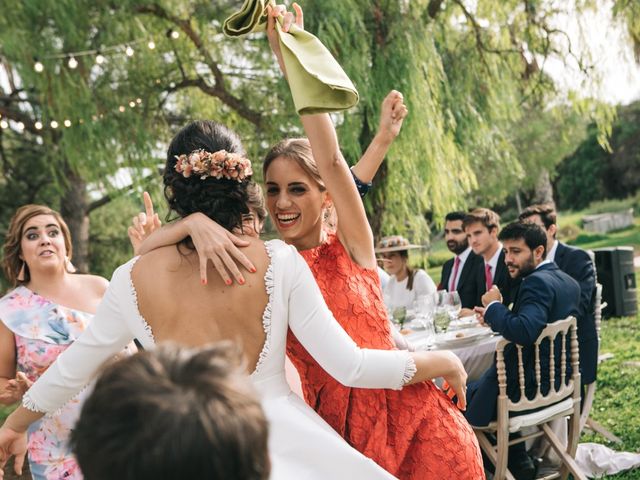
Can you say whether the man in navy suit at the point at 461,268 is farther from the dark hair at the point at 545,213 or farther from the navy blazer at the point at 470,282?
the dark hair at the point at 545,213

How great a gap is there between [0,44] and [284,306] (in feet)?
21.6

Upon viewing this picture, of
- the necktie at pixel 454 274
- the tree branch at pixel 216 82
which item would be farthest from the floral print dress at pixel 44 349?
the tree branch at pixel 216 82

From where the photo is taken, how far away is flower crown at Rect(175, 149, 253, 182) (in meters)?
1.80

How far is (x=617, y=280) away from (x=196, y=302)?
9.67 metres

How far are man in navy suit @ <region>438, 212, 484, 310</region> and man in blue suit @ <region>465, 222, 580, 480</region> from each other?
165cm

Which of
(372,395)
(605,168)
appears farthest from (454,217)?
(605,168)

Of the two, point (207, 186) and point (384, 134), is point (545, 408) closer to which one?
point (384, 134)

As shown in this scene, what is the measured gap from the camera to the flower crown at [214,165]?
1.80 metres

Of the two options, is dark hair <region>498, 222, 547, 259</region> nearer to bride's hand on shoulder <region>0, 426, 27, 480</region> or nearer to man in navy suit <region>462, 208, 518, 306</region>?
man in navy suit <region>462, 208, 518, 306</region>

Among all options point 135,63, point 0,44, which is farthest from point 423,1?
point 0,44

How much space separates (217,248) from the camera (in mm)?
1683

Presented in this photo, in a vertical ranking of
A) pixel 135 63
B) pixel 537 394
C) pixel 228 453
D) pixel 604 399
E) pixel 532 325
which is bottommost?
pixel 604 399

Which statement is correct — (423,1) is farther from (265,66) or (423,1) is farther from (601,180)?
(601,180)

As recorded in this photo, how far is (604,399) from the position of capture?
6.28m
